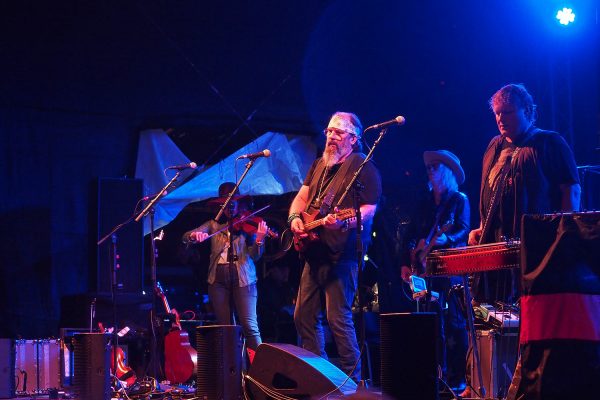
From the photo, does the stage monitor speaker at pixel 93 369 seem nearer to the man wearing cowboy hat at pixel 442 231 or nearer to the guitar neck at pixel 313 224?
the guitar neck at pixel 313 224

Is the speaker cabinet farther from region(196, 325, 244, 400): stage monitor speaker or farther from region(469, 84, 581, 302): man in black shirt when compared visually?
region(196, 325, 244, 400): stage monitor speaker

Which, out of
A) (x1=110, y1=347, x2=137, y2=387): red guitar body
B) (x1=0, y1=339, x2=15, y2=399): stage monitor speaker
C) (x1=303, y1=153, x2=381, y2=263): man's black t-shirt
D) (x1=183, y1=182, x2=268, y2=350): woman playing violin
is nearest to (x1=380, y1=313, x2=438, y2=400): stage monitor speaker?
(x1=303, y1=153, x2=381, y2=263): man's black t-shirt

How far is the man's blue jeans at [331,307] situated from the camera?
6.05 m

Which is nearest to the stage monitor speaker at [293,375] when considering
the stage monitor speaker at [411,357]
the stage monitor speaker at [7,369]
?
the stage monitor speaker at [411,357]

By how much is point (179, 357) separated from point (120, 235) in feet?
5.30

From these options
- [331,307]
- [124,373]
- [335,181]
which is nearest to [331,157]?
[335,181]

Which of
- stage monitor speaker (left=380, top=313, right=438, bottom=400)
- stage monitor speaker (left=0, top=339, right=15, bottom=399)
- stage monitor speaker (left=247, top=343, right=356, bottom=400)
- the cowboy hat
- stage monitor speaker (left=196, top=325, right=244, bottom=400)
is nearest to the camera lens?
stage monitor speaker (left=380, top=313, right=438, bottom=400)

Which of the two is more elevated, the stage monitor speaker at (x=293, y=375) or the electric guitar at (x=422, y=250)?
the electric guitar at (x=422, y=250)

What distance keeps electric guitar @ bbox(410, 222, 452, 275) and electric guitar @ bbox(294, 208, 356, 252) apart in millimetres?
1518

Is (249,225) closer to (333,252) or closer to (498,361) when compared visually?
(333,252)

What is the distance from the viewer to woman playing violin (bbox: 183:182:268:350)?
827 cm

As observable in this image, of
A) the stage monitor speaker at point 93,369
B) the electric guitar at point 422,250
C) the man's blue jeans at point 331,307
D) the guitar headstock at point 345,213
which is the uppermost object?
the guitar headstock at point 345,213

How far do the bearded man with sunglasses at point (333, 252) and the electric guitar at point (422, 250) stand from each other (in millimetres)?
1242

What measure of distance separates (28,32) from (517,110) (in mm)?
6751
